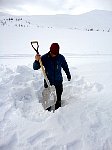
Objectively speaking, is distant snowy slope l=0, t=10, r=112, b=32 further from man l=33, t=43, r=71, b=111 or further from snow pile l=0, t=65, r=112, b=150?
man l=33, t=43, r=71, b=111

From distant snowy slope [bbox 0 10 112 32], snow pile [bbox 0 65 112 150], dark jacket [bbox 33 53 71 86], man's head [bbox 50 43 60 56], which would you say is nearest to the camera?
snow pile [bbox 0 65 112 150]

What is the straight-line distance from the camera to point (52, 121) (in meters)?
4.30

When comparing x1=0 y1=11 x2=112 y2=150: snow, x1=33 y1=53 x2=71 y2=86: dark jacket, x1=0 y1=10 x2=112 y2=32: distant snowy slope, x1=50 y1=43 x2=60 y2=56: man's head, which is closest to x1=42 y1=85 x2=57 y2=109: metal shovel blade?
x1=0 y1=11 x2=112 y2=150: snow

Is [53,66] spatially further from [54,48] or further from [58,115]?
[58,115]

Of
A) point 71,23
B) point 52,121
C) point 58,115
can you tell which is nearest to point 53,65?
point 58,115

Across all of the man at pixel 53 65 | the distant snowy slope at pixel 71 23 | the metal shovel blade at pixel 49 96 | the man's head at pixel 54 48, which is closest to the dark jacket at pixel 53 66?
the man at pixel 53 65

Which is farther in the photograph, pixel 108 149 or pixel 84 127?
pixel 84 127

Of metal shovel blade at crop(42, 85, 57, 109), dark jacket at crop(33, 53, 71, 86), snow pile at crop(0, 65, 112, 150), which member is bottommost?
snow pile at crop(0, 65, 112, 150)

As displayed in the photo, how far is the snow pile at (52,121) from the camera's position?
12.6 ft

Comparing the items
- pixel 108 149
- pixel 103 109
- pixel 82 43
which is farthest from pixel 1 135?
pixel 82 43

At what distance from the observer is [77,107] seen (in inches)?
193

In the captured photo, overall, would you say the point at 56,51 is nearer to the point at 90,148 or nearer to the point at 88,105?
the point at 88,105

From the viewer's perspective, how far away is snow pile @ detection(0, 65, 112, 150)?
3842 mm

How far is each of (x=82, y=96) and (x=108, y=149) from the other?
2089 mm
